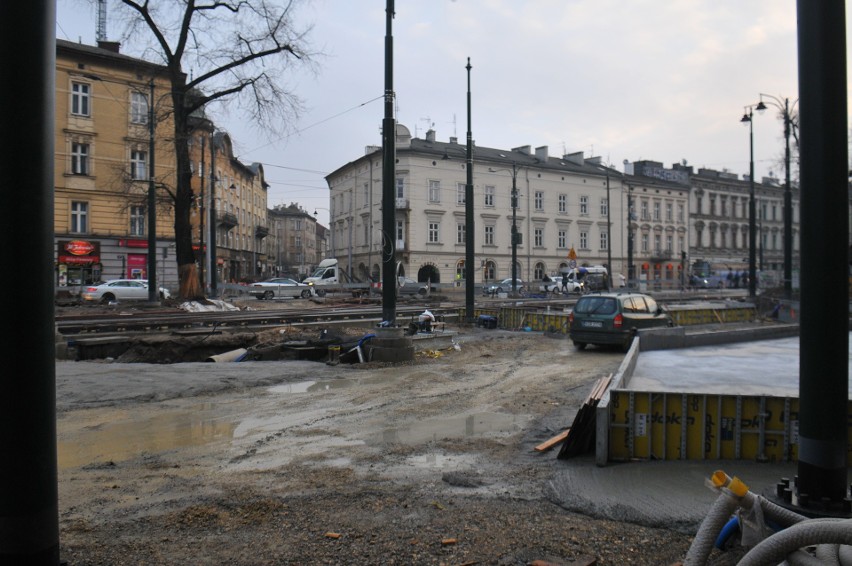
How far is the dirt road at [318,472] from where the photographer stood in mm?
4207

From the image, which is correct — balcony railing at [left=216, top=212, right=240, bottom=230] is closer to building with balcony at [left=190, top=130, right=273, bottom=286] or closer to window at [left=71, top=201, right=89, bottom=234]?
building with balcony at [left=190, top=130, right=273, bottom=286]

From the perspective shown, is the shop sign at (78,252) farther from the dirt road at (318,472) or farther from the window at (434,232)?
the dirt road at (318,472)

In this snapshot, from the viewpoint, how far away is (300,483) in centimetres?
563

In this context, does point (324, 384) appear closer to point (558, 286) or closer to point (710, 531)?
point (710, 531)

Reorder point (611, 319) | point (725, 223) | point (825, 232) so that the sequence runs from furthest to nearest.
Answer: point (725, 223) < point (611, 319) < point (825, 232)

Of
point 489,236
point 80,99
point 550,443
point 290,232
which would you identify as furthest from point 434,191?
point 290,232

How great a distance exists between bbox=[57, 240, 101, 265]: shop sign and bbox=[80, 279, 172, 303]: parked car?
30.9 feet

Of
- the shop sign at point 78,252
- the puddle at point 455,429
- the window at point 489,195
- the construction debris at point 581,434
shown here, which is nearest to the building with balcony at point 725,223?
the window at point 489,195

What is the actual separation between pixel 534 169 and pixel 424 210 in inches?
548

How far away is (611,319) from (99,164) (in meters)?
39.5

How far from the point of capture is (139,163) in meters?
46.1

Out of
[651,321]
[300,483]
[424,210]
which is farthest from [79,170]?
[300,483]

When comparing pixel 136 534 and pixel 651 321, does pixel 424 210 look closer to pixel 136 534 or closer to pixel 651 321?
pixel 651 321

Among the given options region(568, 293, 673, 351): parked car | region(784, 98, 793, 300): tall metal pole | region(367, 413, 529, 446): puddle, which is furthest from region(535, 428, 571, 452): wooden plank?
region(784, 98, 793, 300): tall metal pole
